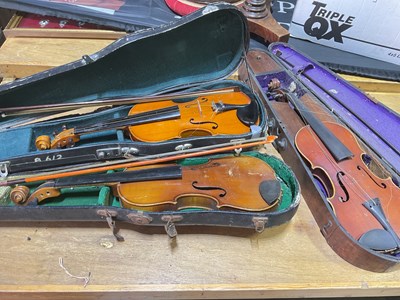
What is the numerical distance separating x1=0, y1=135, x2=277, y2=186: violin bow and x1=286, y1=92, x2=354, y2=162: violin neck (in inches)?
7.5

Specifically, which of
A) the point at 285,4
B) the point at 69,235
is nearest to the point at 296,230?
the point at 69,235

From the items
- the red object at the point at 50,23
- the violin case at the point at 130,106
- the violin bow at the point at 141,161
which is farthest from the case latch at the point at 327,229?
the red object at the point at 50,23

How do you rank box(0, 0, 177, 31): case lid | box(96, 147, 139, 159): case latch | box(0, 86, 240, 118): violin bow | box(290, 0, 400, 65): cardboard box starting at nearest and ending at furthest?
box(96, 147, 139, 159): case latch
box(0, 86, 240, 118): violin bow
box(290, 0, 400, 65): cardboard box
box(0, 0, 177, 31): case lid

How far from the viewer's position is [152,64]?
1.17 metres

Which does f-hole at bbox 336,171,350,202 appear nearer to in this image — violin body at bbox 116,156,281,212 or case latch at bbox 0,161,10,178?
violin body at bbox 116,156,281,212

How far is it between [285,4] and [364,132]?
88cm

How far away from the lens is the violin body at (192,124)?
3.53 ft

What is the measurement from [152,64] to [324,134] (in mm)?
625

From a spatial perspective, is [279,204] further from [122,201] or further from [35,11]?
[35,11]

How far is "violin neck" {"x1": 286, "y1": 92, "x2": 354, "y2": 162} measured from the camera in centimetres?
102

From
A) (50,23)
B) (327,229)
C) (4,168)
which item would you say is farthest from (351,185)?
(50,23)

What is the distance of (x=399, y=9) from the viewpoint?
1264 mm

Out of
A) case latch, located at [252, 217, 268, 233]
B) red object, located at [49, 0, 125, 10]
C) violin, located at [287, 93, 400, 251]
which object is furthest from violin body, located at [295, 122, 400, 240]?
red object, located at [49, 0, 125, 10]

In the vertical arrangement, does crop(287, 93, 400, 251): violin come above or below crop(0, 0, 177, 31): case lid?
below
